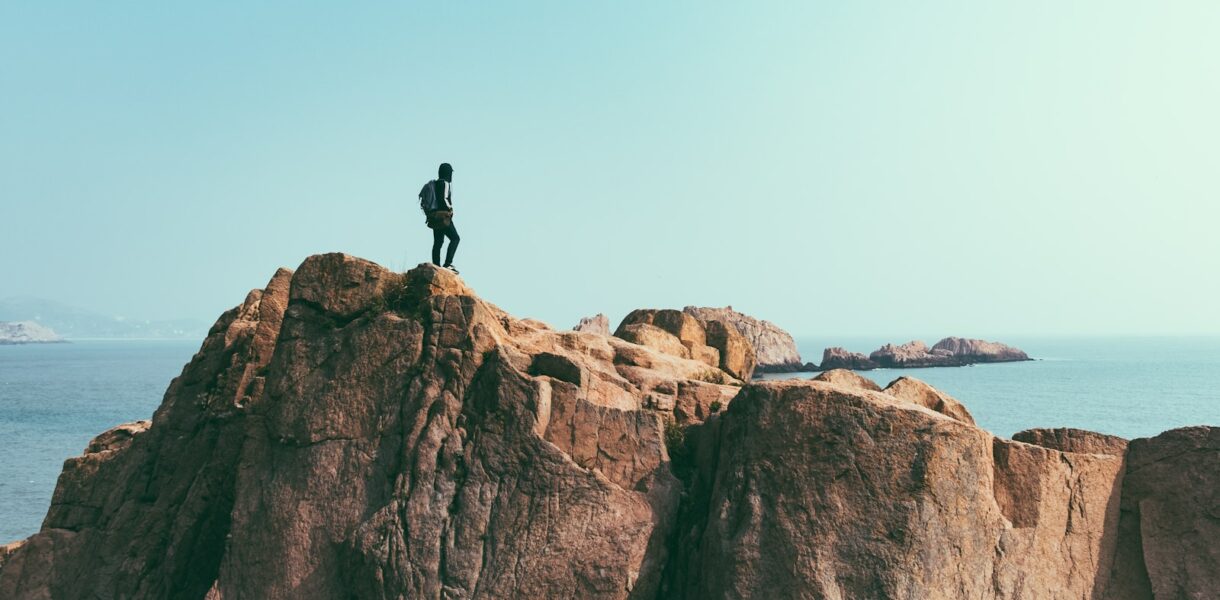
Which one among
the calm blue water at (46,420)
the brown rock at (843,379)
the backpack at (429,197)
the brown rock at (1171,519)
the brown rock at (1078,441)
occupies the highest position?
the backpack at (429,197)

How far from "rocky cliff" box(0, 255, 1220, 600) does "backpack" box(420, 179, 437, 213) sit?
2.50m

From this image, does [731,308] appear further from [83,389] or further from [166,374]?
[166,374]

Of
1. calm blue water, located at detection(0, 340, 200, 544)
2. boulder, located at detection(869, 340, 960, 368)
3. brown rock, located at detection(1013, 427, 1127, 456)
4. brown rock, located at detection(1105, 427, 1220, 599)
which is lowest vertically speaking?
calm blue water, located at detection(0, 340, 200, 544)

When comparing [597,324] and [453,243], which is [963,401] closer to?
[597,324]

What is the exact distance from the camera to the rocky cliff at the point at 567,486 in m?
18.3

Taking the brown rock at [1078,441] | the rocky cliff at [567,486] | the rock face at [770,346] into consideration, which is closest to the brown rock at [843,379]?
the rocky cliff at [567,486]

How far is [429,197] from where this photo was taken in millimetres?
24828

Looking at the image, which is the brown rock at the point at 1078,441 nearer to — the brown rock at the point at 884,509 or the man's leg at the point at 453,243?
the brown rock at the point at 884,509

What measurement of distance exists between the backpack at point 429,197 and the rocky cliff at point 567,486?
2.50 m

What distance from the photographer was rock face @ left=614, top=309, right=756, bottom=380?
28.6 metres

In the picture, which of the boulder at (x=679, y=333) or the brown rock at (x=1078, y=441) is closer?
the brown rock at (x=1078, y=441)

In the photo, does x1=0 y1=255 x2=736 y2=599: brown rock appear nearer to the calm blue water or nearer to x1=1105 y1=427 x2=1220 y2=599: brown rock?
x1=1105 y1=427 x2=1220 y2=599: brown rock

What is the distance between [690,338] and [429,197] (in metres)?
9.84

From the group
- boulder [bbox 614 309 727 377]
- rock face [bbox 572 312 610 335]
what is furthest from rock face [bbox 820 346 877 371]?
boulder [bbox 614 309 727 377]
